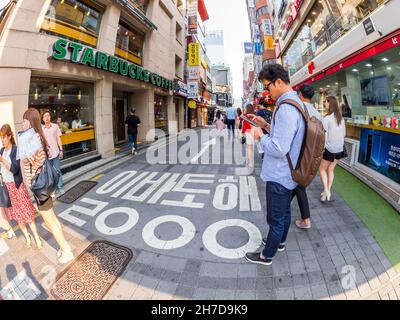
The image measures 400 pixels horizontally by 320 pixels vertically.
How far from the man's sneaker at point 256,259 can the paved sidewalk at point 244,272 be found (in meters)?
0.07

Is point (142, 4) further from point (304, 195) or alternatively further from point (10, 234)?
point (304, 195)

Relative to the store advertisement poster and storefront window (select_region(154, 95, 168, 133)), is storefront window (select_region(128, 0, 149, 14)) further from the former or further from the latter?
the store advertisement poster

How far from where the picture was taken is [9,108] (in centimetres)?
509

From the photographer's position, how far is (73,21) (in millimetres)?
7516

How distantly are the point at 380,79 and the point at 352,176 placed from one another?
273 cm

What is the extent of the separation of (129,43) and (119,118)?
4.28 metres

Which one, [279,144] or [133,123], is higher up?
[133,123]

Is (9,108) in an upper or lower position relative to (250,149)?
upper

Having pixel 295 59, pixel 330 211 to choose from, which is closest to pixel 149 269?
pixel 330 211

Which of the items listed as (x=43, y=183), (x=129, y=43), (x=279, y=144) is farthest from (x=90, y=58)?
(x=279, y=144)

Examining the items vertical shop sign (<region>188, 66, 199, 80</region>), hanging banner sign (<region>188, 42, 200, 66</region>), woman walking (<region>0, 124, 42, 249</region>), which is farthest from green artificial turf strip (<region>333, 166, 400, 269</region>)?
hanging banner sign (<region>188, 42, 200, 66</region>)

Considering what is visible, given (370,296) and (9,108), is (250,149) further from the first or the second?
(9,108)

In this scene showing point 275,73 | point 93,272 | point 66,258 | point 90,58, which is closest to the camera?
point 275,73

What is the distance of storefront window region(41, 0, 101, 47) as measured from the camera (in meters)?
6.63
